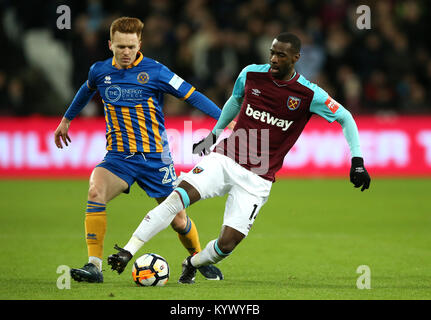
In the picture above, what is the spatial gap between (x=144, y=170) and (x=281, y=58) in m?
1.51

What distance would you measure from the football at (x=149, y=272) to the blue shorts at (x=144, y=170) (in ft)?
2.33

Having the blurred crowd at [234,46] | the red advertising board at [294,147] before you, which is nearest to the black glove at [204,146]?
the red advertising board at [294,147]

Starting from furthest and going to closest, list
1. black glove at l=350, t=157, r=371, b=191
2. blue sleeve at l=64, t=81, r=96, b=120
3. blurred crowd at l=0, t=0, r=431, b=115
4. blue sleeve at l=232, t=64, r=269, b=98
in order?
blurred crowd at l=0, t=0, r=431, b=115, blue sleeve at l=64, t=81, r=96, b=120, blue sleeve at l=232, t=64, r=269, b=98, black glove at l=350, t=157, r=371, b=191

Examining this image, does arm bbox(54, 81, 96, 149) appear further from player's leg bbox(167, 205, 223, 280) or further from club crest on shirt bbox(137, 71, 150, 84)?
player's leg bbox(167, 205, 223, 280)

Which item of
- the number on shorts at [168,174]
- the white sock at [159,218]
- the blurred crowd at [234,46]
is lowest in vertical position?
the white sock at [159,218]

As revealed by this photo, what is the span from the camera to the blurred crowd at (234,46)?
50.9 ft

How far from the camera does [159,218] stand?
5.89 meters

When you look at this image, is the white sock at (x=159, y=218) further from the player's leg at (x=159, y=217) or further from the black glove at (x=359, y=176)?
the black glove at (x=359, y=176)

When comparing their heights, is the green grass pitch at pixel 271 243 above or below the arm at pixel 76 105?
below

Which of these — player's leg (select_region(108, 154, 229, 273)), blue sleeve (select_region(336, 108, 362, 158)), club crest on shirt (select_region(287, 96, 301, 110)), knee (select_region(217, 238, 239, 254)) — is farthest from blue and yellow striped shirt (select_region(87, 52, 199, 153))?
blue sleeve (select_region(336, 108, 362, 158))

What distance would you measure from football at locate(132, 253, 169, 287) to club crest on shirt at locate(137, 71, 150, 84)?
5.02 ft

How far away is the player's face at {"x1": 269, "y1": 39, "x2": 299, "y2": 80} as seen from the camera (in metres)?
6.03

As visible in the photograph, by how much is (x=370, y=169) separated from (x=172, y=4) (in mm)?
6036
